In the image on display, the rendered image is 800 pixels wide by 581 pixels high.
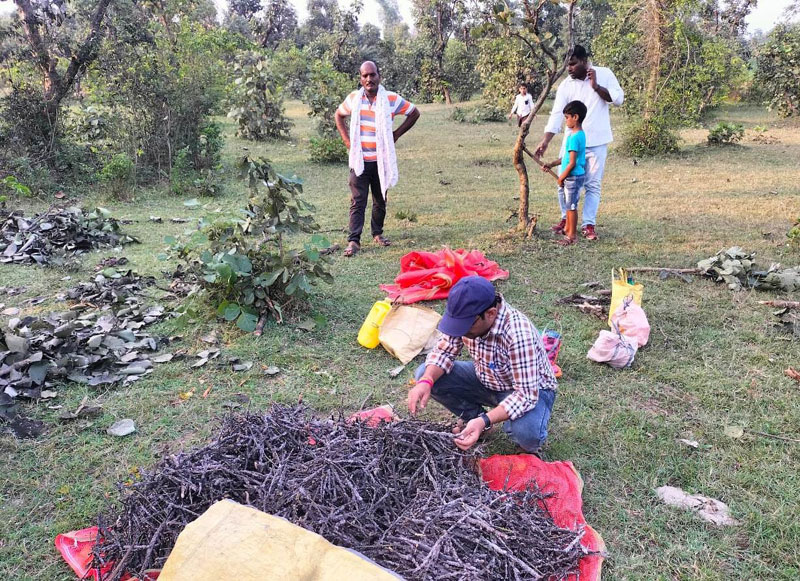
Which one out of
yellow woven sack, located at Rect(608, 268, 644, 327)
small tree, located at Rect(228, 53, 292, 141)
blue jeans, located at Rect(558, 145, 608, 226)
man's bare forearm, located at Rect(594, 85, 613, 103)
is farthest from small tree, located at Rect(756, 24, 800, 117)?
yellow woven sack, located at Rect(608, 268, 644, 327)

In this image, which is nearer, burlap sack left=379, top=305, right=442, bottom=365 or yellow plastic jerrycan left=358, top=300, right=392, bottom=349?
burlap sack left=379, top=305, right=442, bottom=365

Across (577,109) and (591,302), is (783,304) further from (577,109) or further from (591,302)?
(577,109)

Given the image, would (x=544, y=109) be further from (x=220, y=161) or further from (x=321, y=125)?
(x=220, y=161)

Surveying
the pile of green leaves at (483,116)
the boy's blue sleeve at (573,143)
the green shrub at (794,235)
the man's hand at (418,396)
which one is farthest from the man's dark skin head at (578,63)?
the pile of green leaves at (483,116)

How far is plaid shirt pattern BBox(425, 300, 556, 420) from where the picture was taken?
2414 millimetres

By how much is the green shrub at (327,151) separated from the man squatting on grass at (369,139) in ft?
15.5

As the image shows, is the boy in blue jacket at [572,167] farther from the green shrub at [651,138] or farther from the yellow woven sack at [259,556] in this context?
the green shrub at [651,138]

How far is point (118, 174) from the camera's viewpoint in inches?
313

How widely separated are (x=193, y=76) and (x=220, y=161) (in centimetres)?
141

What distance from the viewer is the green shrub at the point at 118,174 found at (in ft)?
25.7

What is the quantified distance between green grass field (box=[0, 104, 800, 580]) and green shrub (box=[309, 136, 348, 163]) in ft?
12.2

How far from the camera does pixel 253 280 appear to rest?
404 cm

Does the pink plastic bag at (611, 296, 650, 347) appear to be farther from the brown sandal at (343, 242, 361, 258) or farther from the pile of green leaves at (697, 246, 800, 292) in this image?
the brown sandal at (343, 242, 361, 258)

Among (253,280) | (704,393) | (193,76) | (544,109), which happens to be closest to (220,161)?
(193,76)
